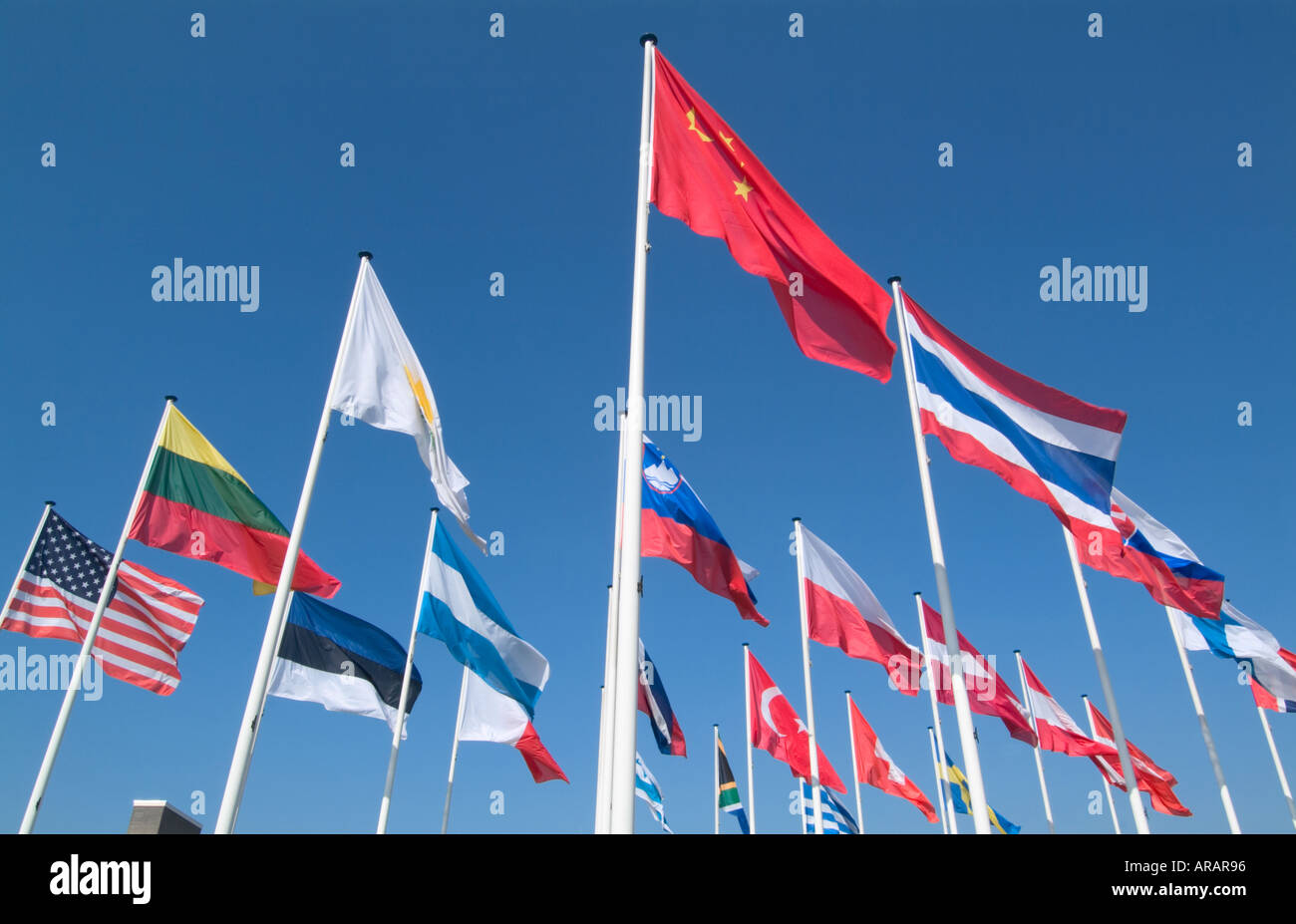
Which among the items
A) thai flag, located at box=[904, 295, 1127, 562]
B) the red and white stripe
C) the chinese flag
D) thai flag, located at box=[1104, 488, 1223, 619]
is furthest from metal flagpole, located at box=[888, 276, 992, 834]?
the red and white stripe

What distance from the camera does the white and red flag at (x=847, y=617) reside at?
19.6 m

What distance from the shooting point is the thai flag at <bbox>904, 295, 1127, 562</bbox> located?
12945 mm

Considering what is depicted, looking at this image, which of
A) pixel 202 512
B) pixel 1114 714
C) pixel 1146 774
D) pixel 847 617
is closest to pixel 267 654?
pixel 202 512

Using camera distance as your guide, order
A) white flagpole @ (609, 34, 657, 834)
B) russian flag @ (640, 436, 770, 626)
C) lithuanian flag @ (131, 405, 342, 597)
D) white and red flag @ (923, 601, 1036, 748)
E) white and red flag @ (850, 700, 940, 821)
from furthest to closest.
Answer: white and red flag @ (850, 700, 940, 821) → white and red flag @ (923, 601, 1036, 748) → russian flag @ (640, 436, 770, 626) → lithuanian flag @ (131, 405, 342, 597) → white flagpole @ (609, 34, 657, 834)

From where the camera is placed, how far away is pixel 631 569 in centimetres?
749

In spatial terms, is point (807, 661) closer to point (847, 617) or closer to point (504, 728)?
point (847, 617)

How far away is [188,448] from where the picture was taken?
15.4 metres

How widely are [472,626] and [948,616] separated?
36.0 ft

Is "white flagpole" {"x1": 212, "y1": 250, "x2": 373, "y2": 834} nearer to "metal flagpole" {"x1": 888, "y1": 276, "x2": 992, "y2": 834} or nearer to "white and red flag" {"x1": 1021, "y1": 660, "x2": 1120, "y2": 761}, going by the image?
"metal flagpole" {"x1": 888, "y1": 276, "x2": 992, "y2": 834}

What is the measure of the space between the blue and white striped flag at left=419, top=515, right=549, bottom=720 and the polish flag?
189 centimetres

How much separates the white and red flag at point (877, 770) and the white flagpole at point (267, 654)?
21235 millimetres
